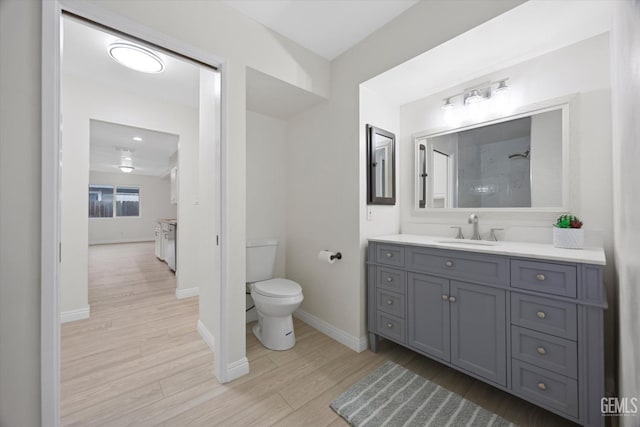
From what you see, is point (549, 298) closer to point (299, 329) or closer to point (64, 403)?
point (299, 329)

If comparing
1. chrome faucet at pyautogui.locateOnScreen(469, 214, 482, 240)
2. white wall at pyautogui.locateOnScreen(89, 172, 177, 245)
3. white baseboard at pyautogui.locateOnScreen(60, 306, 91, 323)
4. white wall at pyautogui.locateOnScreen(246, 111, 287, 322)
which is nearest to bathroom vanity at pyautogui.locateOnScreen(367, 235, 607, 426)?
chrome faucet at pyautogui.locateOnScreen(469, 214, 482, 240)

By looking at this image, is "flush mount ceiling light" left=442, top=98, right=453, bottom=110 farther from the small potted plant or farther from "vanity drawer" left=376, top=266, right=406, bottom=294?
"vanity drawer" left=376, top=266, right=406, bottom=294

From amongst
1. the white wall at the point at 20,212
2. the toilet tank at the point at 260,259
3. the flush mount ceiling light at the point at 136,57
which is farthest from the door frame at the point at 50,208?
the toilet tank at the point at 260,259

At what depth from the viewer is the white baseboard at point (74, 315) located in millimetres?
2502

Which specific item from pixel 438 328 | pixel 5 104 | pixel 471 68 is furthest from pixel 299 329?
pixel 471 68

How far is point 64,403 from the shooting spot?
1448mm

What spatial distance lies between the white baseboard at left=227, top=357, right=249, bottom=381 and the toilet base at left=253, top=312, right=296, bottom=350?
32 centimetres

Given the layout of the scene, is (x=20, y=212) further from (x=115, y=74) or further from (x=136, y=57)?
(x=115, y=74)

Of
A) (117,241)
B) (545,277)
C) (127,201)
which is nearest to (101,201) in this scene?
(127,201)

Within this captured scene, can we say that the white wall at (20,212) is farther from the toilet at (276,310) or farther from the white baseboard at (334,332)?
the white baseboard at (334,332)

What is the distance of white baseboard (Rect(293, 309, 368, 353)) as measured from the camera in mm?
2037

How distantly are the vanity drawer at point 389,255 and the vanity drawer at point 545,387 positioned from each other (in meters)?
0.81

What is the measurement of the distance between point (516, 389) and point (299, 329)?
166 centimetres

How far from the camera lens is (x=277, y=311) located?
1994mm
